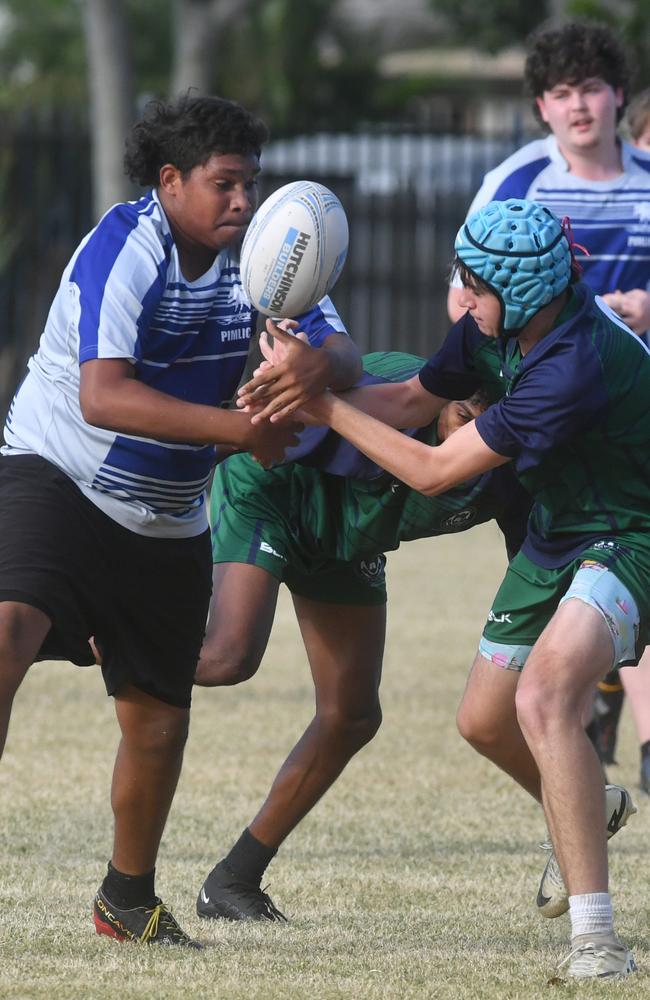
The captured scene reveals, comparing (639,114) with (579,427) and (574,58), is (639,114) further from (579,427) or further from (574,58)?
(579,427)

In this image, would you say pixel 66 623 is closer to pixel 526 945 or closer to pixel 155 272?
pixel 155 272

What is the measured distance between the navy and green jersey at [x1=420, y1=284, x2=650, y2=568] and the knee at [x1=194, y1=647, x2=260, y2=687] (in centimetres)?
105

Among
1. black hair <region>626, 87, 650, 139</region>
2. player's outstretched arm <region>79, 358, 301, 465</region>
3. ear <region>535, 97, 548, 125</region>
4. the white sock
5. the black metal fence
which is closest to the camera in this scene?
the white sock

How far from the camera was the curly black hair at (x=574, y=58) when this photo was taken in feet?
22.4

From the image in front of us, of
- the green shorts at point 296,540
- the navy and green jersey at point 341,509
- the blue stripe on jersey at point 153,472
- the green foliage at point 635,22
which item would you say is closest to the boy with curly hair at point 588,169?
the navy and green jersey at point 341,509

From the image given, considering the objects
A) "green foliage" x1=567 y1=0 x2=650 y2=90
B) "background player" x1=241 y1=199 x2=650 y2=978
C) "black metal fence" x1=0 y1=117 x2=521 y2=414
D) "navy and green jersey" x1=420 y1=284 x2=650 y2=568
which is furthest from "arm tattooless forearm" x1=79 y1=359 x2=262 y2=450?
"green foliage" x1=567 y1=0 x2=650 y2=90

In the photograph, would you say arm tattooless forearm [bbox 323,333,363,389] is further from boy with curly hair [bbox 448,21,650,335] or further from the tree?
the tree

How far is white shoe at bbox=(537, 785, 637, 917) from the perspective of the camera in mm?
4859

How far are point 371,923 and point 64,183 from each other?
14591mm

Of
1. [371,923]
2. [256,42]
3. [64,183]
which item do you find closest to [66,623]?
[371,923]

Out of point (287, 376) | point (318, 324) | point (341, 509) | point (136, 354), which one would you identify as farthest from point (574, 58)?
point (136, 354)

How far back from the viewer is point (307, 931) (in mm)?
4898

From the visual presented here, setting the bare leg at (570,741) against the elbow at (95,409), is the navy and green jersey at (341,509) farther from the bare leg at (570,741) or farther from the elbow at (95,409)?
the elbow at (95,409)

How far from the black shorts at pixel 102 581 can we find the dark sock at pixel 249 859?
75cm
